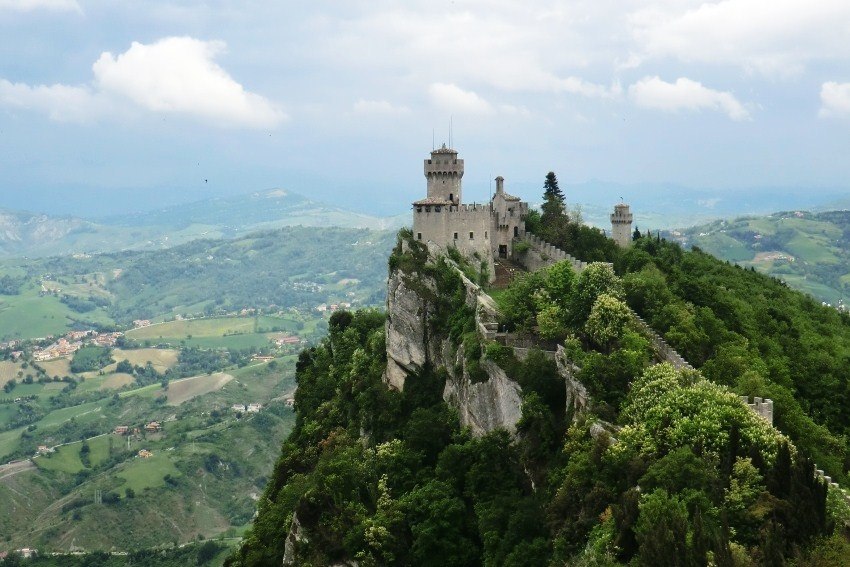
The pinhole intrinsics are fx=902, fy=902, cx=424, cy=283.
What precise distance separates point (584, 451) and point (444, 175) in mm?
39338

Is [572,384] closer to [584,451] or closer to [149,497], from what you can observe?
[584,451]

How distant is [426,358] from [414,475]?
41.9 feet

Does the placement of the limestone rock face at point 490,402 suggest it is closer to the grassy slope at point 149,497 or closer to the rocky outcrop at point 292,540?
the rocky outcrop at point 292,540

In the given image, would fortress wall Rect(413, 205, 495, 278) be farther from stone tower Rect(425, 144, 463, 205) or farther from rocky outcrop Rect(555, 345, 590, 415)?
rocky outcrop Rect(555, 345, 590, 415)

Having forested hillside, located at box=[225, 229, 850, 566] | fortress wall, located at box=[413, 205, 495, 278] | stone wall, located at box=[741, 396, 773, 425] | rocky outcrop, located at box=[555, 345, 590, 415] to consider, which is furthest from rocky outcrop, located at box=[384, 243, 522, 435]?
stone wall, located at box=[741, 396, 773, 425]

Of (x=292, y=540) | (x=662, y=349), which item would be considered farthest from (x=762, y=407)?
(x=292, y=540)

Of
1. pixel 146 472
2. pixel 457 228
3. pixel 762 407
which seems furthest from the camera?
pixel 146 472

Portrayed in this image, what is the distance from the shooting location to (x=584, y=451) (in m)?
43.2

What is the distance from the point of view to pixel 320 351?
97.9 m

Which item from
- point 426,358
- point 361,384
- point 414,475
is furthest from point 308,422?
point 414,475

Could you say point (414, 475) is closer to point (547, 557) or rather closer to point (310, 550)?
point (310, 550)

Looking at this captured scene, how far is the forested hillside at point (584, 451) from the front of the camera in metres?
34.0

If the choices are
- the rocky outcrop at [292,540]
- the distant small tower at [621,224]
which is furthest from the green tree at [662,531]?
the distant small tower at [621,224]

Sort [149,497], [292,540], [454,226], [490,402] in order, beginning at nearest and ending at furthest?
[490,402], [292,540], [454,226], [149,497]
